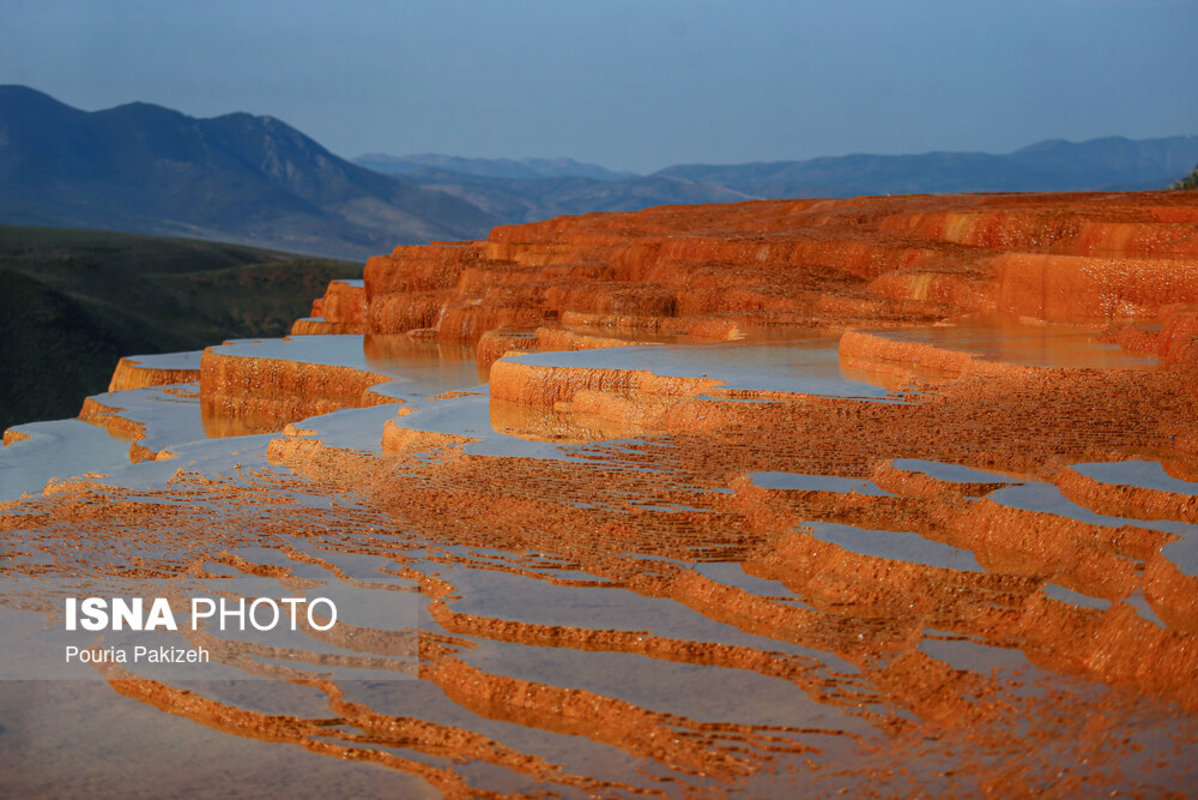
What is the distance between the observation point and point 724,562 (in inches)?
177

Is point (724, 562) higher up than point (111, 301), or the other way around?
point (111, 301)

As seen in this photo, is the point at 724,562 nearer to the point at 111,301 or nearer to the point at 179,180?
the point at 111,301

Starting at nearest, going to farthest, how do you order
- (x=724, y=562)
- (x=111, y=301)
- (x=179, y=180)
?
(x=724, y=562) < (x=111, y=301) < (x=179, y=180)

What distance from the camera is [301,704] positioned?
3600 millimetres

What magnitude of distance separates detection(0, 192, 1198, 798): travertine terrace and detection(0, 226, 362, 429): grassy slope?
3648 centimetres

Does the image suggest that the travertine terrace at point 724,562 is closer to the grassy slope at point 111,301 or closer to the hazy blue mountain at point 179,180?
the grassy slope at point 111,301

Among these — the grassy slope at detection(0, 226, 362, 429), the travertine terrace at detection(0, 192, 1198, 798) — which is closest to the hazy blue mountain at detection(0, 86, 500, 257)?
the grassy slope at detection(0, 226, 362, 429)

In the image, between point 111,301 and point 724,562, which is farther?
point 111,301

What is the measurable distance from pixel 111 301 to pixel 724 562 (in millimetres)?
55604

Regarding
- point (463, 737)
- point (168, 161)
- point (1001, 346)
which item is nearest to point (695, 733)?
point (463, 737)

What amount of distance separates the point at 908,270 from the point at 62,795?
1155cm

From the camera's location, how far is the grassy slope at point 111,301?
144 feet

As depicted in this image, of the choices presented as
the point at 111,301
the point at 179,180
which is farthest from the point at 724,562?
the point at 179,180

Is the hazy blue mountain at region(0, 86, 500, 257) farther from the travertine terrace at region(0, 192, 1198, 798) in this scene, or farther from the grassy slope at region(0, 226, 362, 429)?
the travertine terrace at region(0, 192, 1198, 798)
